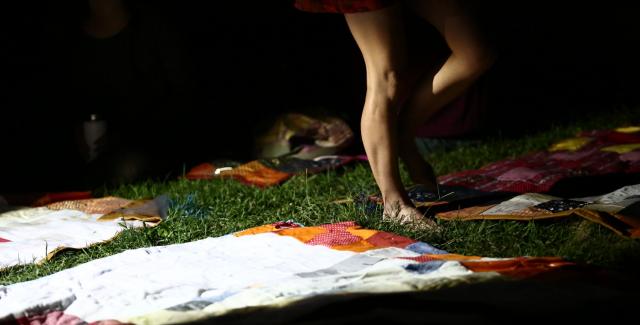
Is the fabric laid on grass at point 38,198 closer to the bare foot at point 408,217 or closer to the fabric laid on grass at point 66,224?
the fabric laid on grass at point 66,224

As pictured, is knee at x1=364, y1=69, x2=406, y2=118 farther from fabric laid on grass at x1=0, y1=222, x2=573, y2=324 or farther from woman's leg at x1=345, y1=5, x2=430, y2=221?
fabric laid on grass at x1=0, y1=222, x2=573, y2=324

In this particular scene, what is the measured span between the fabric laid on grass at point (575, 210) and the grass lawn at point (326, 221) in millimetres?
28

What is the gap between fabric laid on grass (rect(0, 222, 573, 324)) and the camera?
6.26 feet

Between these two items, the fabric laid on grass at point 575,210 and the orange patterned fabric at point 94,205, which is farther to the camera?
the orange patterned fabric at point 94,205

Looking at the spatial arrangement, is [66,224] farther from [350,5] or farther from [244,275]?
[350,5]

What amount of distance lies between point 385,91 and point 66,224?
52.7 inches

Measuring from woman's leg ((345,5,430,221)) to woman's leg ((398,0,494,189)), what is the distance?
0.14 metres

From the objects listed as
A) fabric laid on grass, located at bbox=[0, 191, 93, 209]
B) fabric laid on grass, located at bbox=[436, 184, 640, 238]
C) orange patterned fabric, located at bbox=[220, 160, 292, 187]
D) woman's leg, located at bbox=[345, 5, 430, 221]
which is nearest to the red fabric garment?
woman's leg, located at bbox=[345, 5, 430, 221]

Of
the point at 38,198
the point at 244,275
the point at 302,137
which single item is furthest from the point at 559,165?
the point at 38,198

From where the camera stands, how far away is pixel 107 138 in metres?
4.23

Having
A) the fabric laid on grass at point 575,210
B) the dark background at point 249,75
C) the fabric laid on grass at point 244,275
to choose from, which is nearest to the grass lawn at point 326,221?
the fabric laid on grass at point 575,210

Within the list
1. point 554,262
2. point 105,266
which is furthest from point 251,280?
point 554,262

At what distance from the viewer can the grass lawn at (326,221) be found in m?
2.39

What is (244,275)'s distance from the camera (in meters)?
2.20
